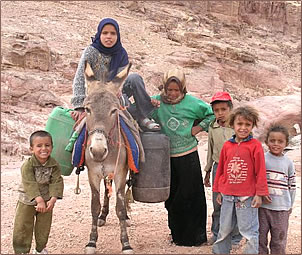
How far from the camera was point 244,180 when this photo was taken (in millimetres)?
3869

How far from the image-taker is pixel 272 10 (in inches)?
1569

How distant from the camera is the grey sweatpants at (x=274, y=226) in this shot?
4.04 metres

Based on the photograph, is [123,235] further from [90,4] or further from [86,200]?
[90,4]

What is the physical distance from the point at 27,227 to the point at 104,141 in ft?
4.47

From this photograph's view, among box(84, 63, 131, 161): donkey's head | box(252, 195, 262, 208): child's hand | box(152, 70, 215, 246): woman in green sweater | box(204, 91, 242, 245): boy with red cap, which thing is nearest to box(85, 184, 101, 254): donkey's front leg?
box(84, 63, 131, 161): donkey's head

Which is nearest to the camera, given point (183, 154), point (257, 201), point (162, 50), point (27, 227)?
point (257, 201)

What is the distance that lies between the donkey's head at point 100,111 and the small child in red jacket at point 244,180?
47.5 inches

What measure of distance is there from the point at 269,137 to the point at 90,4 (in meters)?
26.0

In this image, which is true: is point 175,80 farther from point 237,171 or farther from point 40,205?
point 40,205

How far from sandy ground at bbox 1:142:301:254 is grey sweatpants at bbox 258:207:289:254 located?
692 mm

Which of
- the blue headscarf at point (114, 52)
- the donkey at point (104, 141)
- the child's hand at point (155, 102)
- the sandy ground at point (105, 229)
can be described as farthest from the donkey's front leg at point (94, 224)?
the blue headscarf at point (114, 52)

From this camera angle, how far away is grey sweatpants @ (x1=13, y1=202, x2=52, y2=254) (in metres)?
4.17

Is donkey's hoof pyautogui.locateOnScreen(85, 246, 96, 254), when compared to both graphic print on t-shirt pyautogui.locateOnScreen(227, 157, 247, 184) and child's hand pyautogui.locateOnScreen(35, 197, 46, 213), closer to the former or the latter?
child's hand pyautogui.locateOnScreen(35, 197, 46, 213)

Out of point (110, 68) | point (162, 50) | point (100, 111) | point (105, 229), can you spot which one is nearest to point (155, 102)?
point (110, 68)
